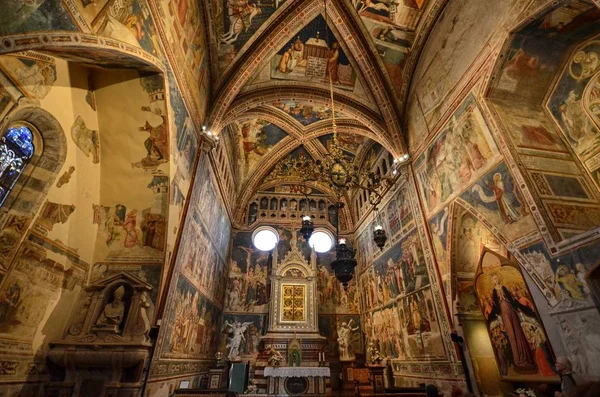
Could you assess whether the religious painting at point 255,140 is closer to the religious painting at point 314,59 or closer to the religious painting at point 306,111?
the religious painting at point 306,111

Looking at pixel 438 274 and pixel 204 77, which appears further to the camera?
pixel 204 77

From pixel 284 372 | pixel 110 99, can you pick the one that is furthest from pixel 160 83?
pixel 284 372

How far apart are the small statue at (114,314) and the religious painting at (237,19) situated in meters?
8.81

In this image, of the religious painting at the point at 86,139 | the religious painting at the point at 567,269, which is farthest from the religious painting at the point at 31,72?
the religious painting at the point at 567,269

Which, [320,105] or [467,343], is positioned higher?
[320,105]

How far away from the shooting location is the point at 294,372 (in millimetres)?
11062

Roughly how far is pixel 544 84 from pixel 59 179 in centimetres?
1206

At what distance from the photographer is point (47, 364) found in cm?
598

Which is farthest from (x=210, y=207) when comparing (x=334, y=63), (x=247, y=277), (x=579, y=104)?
(x=579, y=104)

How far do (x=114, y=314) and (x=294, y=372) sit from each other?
7343mm

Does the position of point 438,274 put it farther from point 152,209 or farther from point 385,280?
point 152,209

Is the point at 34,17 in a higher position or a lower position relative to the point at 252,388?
higher

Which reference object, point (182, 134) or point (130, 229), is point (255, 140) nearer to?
point (182, 134)

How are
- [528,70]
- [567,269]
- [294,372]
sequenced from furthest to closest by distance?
[294,372] → [528,70] → [567,269]
